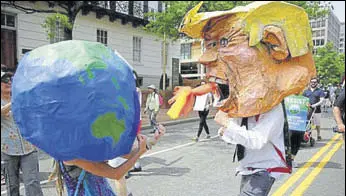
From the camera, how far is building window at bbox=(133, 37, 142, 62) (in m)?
23.1

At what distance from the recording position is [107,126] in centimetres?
193

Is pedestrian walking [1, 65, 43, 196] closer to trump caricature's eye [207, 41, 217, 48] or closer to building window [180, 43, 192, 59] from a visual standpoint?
trump caricature's eye [207, 41, 217, 48]

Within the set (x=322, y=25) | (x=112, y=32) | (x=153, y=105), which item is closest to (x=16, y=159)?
(x=153, y=105)

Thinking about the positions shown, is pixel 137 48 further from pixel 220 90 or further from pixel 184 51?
pixel 220 90

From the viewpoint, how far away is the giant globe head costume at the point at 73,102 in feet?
6.18

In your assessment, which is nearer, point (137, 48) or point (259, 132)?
point (259, 132)

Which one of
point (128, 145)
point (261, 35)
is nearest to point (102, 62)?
point (128, 145)

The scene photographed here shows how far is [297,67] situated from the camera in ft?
9.15

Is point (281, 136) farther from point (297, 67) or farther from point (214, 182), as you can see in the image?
point (214, 182)

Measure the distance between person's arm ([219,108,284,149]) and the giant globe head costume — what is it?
91 cm

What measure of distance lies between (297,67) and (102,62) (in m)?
1.56

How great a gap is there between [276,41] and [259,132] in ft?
2.23

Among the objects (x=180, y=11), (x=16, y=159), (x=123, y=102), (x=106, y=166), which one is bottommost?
(x=16, y=159)

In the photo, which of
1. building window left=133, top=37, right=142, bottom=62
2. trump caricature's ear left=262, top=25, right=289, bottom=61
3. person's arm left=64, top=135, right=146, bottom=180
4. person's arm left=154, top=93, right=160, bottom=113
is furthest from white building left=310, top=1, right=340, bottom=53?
building window left=133, top=37, right=142, bottom=62
